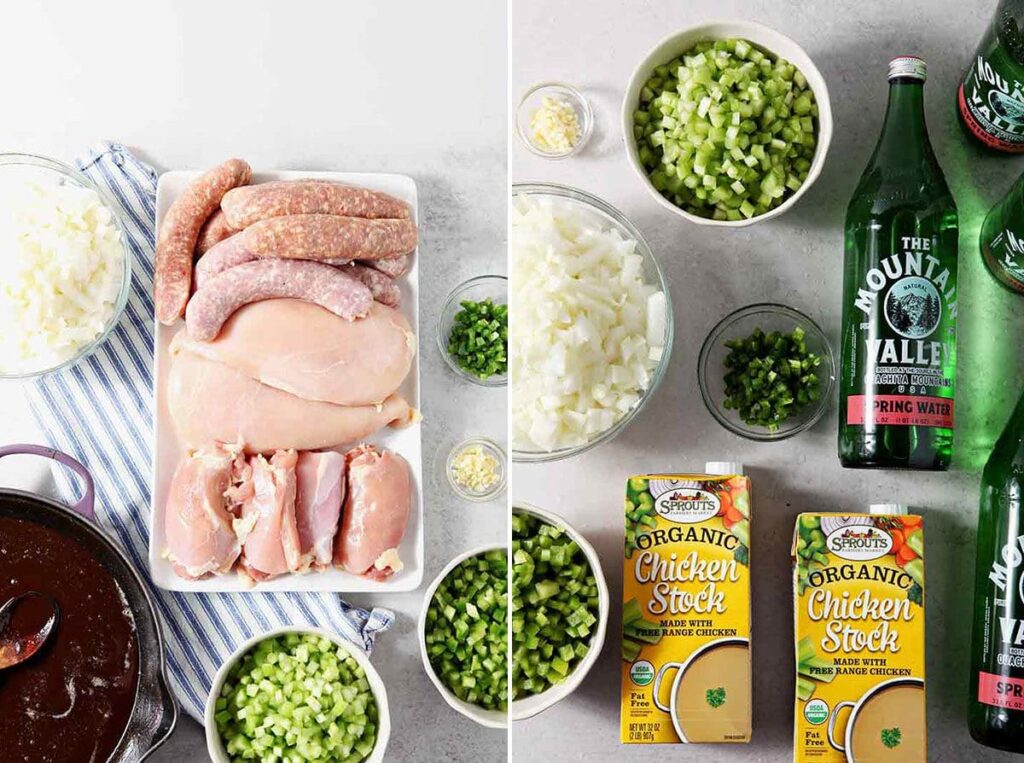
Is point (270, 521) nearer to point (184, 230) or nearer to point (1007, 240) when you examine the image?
point (184, 230)

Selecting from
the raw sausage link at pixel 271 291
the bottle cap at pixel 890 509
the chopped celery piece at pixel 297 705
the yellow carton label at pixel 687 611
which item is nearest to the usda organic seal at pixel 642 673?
the yellow carton label at pixel 687 611

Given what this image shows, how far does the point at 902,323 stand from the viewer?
30.1 inches

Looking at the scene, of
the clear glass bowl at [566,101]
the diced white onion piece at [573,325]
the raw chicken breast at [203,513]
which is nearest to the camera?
the diced white onion piece at [573,325]

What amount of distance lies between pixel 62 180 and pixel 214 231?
0.53 feet

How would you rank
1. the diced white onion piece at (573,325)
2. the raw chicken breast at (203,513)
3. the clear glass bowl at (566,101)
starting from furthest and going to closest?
the raw chicken breast at (203,513)
the clear glass bowl at (566,101)
the diced white onion piece at (573,325)

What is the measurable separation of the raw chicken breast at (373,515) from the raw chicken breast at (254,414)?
0.13 ft

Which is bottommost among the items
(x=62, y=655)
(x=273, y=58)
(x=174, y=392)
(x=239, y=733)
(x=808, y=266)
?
(x=239, y=733)

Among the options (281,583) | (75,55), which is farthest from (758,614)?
(75,55)

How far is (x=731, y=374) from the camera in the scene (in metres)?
0.82

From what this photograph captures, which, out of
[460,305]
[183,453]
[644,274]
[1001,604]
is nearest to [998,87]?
[644,274]

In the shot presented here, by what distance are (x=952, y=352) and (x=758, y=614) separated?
0.93 ft

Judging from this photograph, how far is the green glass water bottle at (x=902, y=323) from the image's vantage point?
2.49 ft

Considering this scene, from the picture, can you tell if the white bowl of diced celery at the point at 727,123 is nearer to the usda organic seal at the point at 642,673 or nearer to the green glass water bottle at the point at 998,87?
the green glass water bottle at the point at 998,87

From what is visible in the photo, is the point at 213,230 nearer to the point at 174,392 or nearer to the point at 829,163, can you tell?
the point at 174,392
